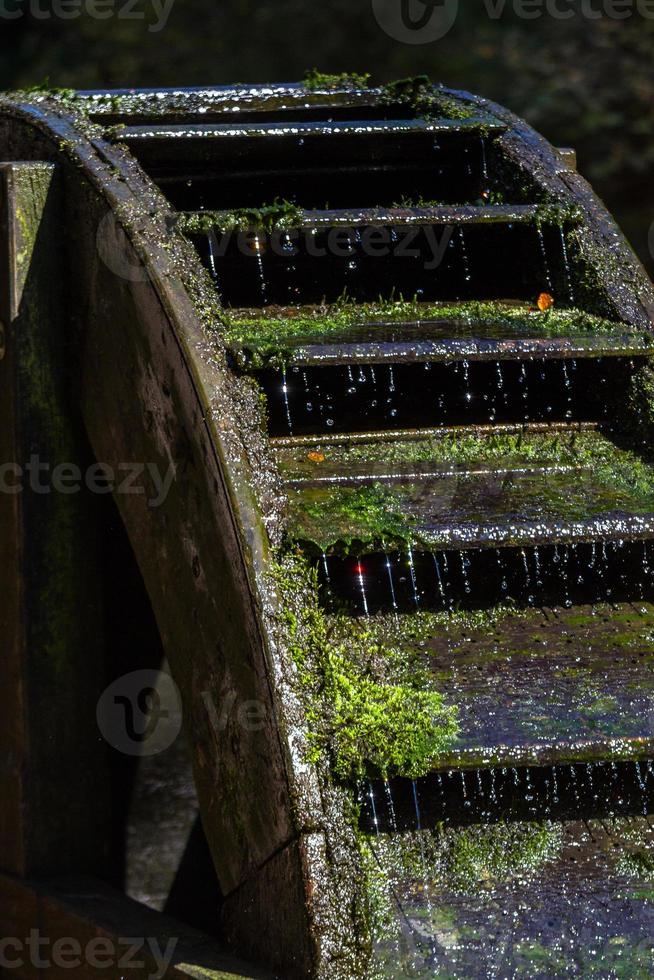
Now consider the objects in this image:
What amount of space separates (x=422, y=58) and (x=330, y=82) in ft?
32.2

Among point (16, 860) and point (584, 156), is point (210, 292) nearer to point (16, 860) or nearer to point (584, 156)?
point (16, 860)

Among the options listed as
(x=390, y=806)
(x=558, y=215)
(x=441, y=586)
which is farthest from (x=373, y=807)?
(x=558, y=215)

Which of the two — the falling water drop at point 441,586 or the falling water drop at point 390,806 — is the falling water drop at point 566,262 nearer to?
the falling water drop at point 441,586

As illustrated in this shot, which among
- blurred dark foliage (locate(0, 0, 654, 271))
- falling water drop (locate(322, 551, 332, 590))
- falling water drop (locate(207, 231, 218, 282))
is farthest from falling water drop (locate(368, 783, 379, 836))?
blurred dark foliage (locate(0, 0, 654, 271))

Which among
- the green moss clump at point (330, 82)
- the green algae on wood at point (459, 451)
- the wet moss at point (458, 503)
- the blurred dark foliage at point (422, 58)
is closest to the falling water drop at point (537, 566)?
the wet moss at point (458, 503)

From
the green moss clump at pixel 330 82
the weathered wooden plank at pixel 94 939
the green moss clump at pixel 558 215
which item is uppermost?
the green moss clump at pixel 330 82

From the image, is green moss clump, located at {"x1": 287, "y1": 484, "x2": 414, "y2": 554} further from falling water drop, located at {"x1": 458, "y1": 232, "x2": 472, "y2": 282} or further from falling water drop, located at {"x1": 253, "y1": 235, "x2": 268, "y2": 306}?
falling water drop, located at {"x1": 458, "y1": 232, "x2": 472, "y2": 282}

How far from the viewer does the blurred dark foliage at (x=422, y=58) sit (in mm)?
12883

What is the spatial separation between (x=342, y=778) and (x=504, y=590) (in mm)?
836

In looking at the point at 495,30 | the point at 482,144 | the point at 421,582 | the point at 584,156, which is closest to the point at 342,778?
the point at 421,582

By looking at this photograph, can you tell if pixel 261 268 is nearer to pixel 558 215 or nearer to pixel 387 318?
pixel 387 318

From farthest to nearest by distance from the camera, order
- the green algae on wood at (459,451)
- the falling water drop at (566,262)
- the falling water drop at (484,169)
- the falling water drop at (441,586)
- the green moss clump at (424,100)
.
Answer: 1. the green moss clump at (424,100)
2. the falling water drop at (484,169)
3. the falling water drop at (566,262)
4. the green algae on wood at (459,451)
5. the falling water drop at (441,586)

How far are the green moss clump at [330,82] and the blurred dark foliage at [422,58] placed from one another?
8.02 m

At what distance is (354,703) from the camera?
2.71 m
